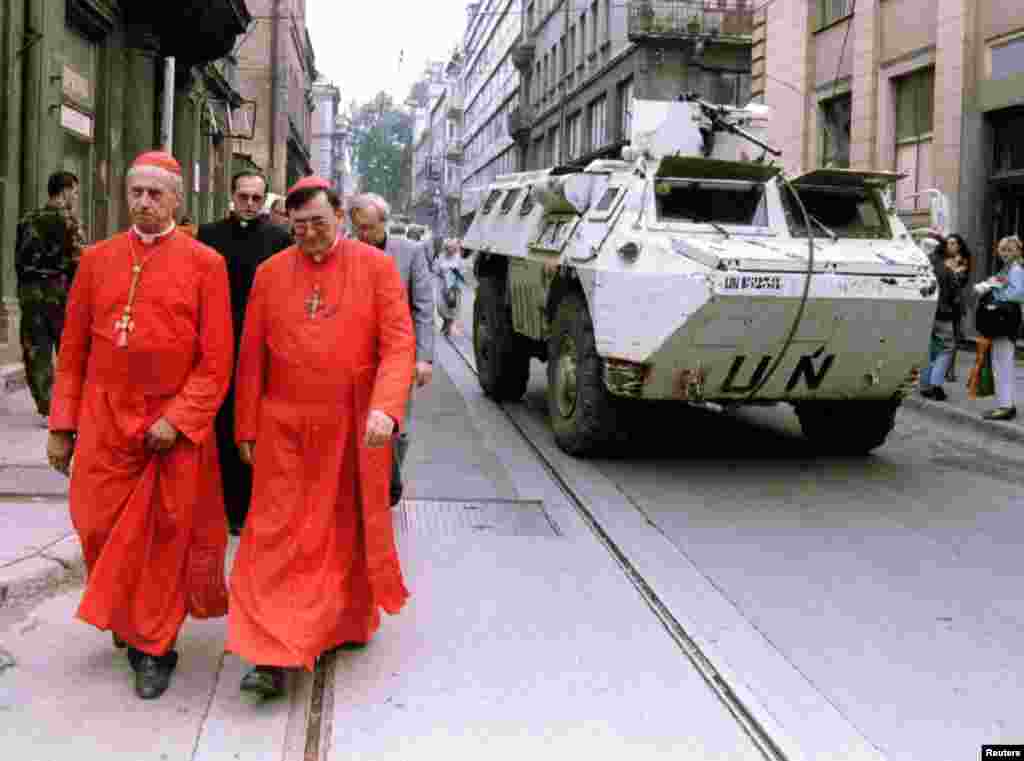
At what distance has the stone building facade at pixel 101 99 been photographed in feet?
39.2

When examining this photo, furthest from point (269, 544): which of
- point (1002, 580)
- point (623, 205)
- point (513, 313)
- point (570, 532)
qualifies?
point (513, 313)

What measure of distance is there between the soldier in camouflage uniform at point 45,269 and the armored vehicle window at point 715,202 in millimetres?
4226

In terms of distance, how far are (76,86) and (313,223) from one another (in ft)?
39.5

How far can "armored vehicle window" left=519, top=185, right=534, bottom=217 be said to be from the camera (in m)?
11.8

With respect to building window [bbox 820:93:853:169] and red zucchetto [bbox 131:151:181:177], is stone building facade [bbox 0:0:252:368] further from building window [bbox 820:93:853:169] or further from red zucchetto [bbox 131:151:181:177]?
building window [bbox 820:93:853:169]

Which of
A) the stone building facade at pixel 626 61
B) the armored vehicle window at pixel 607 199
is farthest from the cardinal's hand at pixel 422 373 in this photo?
the stone building facade at pixel 626 61

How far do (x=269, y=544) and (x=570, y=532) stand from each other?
9.26 ft

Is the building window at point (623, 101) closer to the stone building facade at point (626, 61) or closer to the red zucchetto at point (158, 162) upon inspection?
the stone building facade at point (626, 61)

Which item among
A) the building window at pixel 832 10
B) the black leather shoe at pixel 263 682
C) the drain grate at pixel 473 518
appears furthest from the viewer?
the building window at pixel 832 10

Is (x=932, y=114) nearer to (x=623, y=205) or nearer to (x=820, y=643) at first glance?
(x=623, y=205)

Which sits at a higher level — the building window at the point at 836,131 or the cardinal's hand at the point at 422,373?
the building window at the point at 836,131

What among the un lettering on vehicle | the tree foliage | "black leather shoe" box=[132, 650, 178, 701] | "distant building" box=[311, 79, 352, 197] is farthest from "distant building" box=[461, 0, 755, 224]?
the tree foliage

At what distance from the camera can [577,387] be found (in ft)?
30.2

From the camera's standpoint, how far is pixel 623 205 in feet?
30.1
